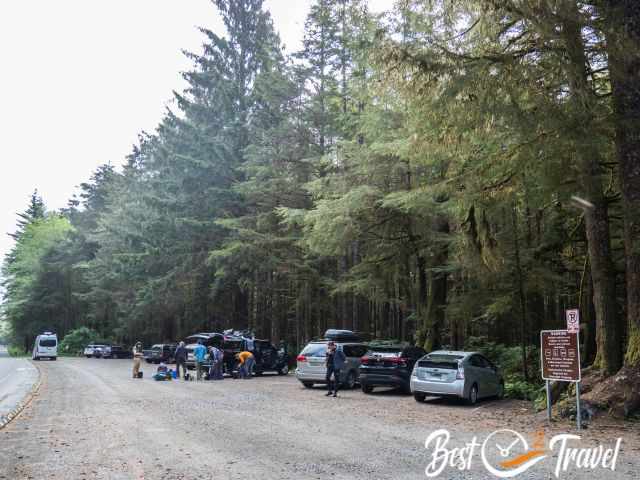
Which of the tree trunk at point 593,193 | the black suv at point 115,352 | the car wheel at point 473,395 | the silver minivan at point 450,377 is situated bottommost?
the black suv at point 115,352

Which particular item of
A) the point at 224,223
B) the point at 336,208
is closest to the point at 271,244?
the point at 224,223

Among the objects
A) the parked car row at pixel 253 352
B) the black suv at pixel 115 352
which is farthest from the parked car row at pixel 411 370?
the black suv at pixel 115 352

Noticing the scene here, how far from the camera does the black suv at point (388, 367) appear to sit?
55.8ft

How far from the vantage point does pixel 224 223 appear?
95.1 ft

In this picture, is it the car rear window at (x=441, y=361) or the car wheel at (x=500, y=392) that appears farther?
the car wheel at (x=500, y=392)

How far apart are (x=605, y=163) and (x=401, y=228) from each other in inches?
371

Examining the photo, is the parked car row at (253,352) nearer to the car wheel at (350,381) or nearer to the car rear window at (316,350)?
the car rear window at (316,350)

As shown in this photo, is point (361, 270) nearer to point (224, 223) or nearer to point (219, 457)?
point (224, 223)

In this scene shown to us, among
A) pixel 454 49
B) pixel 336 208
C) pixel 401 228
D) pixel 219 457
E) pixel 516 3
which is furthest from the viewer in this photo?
pixel 401 228

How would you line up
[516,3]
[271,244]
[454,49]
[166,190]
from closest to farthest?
[516,3] → [454,49] → [271,244] → [166,190]

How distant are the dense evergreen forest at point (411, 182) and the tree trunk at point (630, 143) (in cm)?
4
